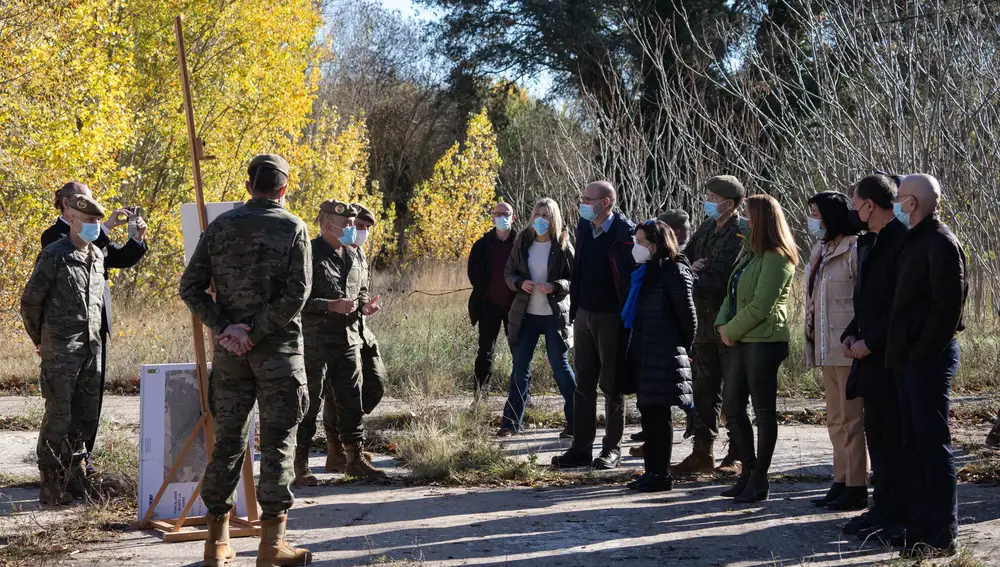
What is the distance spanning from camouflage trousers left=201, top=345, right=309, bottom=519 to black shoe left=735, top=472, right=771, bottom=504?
3.05 meters

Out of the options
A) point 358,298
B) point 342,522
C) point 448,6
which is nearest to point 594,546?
point 342,522

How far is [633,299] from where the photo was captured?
7.25 meters

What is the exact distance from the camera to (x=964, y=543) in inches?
220

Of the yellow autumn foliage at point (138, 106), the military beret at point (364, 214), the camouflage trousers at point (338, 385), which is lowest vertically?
the camouflage trousers at point (338, 385)

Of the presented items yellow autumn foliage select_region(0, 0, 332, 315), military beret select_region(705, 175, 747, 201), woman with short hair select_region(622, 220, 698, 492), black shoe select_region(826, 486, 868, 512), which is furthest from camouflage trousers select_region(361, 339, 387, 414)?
yellow autumn foliage select_region(0, 0, 332, 315)

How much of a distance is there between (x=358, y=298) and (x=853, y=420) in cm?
364

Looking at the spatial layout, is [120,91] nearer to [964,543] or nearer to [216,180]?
[216,180]

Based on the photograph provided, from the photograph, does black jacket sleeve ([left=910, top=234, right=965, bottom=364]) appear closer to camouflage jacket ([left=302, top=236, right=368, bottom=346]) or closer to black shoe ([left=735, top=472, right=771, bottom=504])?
black shoe ([left=735, top=472, right=771, bottom=504])

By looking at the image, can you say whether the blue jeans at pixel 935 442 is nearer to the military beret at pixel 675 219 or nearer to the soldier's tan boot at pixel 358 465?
the military beret at pixel 675 219

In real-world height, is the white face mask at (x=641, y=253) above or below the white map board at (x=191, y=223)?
below

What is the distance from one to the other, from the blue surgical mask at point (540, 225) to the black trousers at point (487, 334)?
3.25ft

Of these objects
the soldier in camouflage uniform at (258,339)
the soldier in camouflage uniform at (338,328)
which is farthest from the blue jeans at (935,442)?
the soldier in camouflage uniform at (338,328)

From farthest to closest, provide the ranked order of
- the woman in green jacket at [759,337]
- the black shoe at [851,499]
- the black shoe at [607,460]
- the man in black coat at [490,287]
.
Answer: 1. the man in black coat at [490,287]
2. the black shoe at [607,460]
3. the woman in green jacket at [759,337]
4. the black shoe at [851,499]

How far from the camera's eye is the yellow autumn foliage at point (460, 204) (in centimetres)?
2659
